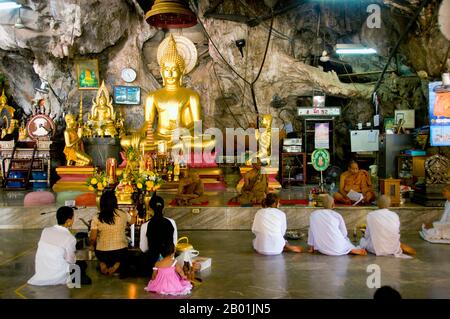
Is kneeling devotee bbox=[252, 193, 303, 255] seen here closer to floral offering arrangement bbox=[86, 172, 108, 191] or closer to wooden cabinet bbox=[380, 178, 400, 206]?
floral offering arrangement bbox=[86, 172, 108, 191]

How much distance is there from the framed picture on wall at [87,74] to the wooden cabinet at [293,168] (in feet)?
14.9

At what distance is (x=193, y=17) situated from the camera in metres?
7.89

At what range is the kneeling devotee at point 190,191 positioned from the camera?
6.74 m

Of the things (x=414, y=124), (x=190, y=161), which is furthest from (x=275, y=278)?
(x=414, y=124)

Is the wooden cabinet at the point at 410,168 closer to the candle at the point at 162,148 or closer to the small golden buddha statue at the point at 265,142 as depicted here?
the small golden buddha statue at the point at 265,142

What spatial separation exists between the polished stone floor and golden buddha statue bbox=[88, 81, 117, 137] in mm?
4961

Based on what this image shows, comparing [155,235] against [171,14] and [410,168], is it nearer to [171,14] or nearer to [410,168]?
[171,14]

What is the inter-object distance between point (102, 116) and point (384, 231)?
7.07 m

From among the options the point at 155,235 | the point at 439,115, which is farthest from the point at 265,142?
the point at 155,235

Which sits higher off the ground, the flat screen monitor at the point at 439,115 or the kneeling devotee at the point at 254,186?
the flat screen monitor at the point at 439,115

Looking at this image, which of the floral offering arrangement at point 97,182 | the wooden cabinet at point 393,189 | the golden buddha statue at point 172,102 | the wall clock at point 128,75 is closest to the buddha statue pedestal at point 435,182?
the wooden cabinet at point 393,189

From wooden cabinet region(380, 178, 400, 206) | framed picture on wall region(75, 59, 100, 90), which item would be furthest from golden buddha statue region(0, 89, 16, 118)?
wooden cabinet region(380, 178, 400, 206)

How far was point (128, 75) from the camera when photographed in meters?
10.8
